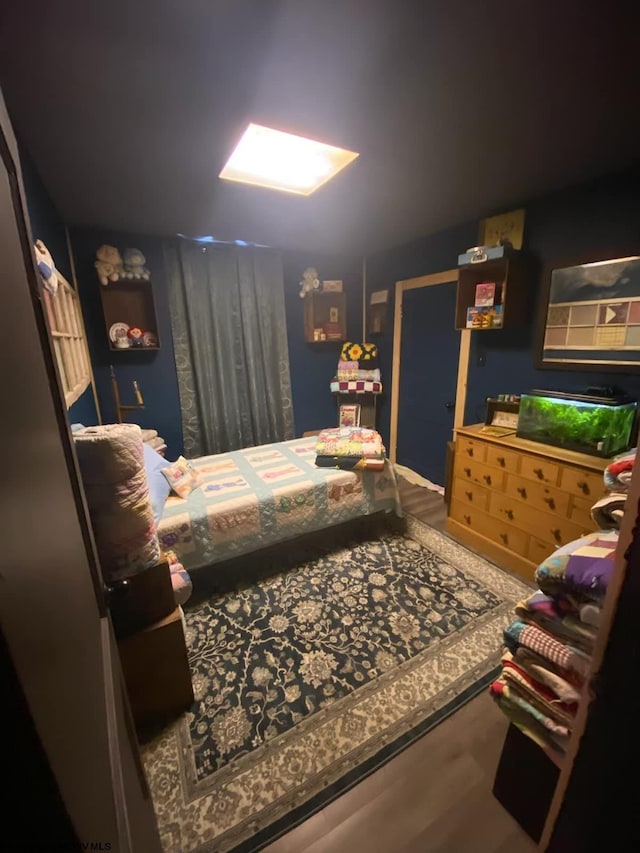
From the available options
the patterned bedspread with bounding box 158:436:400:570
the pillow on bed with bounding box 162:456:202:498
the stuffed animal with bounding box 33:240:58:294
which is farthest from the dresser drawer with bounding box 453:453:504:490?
the stuffed animal with bounding box 33:240:58:294

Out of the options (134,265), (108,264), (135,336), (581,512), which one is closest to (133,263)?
(134,265)

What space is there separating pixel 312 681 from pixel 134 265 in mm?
3332

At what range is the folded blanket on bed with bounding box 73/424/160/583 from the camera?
4.01 feet

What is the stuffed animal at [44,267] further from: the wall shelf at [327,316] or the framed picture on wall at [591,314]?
the framed picture on wall at [591,314]

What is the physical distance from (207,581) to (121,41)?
8.29 ft

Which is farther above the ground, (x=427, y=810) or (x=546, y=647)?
(x=546, y=647)

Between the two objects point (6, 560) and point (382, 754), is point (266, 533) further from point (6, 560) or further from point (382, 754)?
point (6, 560)

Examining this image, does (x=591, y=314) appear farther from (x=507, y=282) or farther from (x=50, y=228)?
(x=50, y=228)

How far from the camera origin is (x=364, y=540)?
8.88 ft

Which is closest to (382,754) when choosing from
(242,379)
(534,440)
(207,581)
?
(207,581)

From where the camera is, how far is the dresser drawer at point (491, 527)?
2297mm

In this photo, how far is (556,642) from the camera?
100 centimetres

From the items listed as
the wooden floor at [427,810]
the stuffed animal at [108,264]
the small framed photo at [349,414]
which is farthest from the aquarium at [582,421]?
the stuffed animal at [108,264]

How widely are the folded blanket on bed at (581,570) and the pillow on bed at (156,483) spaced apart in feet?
6.00
